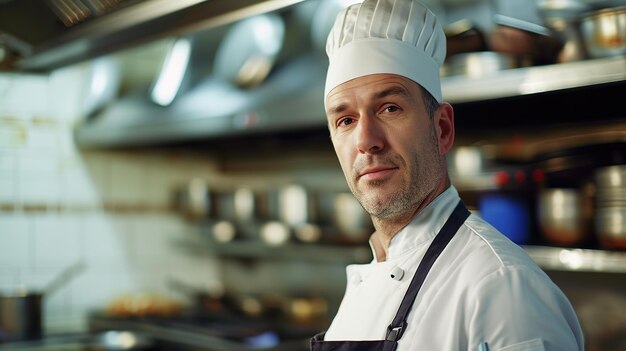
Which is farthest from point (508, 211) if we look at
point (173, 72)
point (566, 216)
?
point (173, 72)

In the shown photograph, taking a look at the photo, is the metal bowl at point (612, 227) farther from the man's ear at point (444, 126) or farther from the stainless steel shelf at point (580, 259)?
the man's ear at point (444, 126)

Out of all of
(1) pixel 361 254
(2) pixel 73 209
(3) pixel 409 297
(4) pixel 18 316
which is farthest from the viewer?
(2) pixel 73 209

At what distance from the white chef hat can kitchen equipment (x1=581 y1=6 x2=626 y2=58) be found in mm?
758

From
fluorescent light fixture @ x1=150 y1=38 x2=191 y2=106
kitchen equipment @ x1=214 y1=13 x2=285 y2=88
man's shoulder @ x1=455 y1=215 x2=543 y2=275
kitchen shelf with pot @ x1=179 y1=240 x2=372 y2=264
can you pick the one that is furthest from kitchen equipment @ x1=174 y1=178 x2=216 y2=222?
man's shoulder @ x1=455 y1=215 x2=543 y2=275

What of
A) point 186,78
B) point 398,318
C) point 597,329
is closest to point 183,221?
point 186,78

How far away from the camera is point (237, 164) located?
4.39 metres

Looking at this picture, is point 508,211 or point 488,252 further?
point 508,211

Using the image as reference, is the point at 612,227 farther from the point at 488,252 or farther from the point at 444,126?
the point at 488,252

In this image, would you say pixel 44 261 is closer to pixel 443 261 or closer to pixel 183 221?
pixel 183 221

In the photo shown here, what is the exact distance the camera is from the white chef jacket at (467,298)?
42.8 inches

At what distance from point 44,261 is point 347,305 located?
2.66 meters

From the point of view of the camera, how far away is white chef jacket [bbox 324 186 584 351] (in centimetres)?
109

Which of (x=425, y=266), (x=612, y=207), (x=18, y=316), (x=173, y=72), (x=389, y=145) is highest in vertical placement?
(x=173, y=72)

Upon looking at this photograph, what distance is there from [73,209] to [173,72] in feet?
3.17
